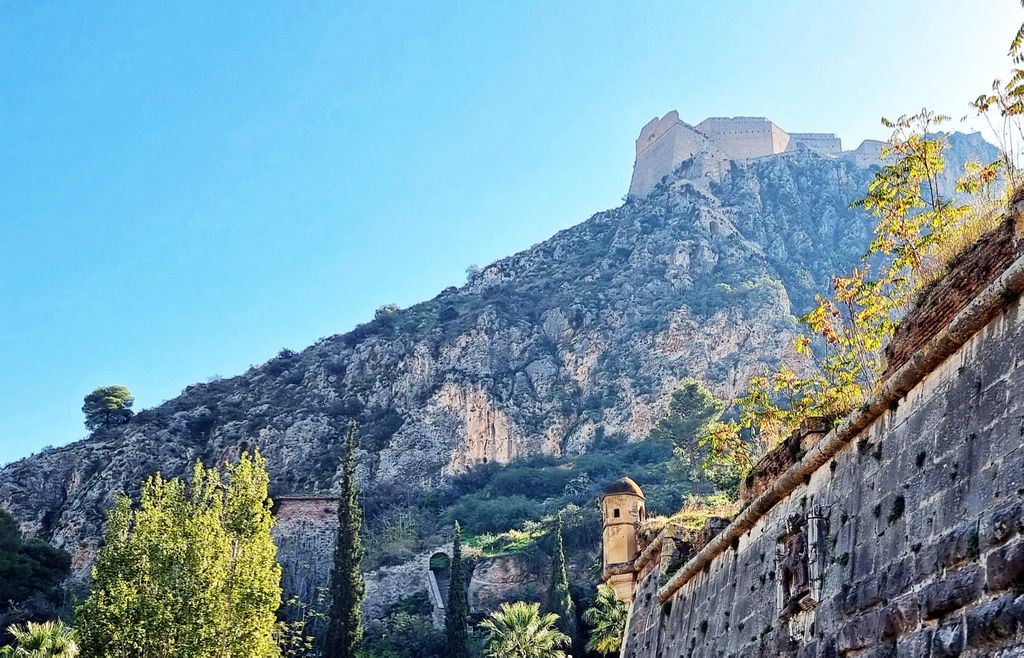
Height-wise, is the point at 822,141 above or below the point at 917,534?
above

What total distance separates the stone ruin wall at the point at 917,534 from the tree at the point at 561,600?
2955 cm

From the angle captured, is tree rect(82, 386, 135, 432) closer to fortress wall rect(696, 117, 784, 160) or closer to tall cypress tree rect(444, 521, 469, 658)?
tall cypress tree rect(444, 521, 469, 658)

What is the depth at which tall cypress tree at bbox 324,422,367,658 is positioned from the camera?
111ft

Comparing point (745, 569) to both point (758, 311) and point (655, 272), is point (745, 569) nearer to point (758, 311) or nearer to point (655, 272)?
point (758, 311)

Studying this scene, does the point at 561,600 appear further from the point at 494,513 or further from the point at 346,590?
the point at 494,513

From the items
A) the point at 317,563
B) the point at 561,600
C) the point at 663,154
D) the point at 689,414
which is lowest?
the point at 561,600

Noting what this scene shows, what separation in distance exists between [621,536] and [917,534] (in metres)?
10.7

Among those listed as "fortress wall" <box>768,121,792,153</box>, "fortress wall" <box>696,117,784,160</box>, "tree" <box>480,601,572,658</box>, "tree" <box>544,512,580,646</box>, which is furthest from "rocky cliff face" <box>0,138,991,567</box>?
"tree" <box>480,601,572,658</box>

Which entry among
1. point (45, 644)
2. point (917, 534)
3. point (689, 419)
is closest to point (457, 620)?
point (45, 644)

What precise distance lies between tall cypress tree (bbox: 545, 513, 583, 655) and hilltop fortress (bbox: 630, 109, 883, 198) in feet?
228

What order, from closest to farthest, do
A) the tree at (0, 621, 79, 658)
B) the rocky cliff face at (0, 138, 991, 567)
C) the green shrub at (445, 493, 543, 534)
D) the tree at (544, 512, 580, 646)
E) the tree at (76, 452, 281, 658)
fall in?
the tree at (76, 452, 281, 658) < the tree at (0, 621, 79, 658) < the tree at (544, 512, 580, 646) < the green shrub at (445, 493, 543, 534) < the rocky cliff face at (0, 138, 991, 567)

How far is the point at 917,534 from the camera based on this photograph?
5.92 metres

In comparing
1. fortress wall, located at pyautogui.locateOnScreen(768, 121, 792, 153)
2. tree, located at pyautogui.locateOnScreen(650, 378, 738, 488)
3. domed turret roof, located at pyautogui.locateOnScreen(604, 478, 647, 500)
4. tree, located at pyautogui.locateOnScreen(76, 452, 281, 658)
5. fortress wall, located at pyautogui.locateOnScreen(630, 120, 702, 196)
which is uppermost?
fortress wall, located at pyautogui.locateOnScreen(768, 121, 792, 153)

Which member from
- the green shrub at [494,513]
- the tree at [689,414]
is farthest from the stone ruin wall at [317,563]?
the tree at [689,414]
